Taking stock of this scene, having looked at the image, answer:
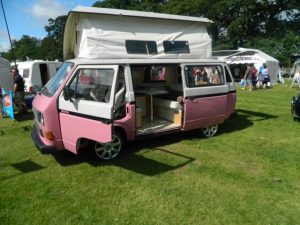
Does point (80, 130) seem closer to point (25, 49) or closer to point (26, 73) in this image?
point (26, 73)

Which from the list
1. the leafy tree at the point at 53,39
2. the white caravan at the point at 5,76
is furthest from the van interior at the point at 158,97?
the leafy tree at the point at 53,39

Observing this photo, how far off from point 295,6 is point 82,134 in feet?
162

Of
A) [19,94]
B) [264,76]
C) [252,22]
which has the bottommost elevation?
[264,76]

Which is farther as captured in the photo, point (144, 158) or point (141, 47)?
point (141, 47)

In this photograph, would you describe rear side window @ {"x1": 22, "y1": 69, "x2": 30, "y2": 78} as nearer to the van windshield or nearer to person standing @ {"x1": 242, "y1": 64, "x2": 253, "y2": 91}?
person standing @ {"x1": 242, "y1": 64, "x2": 253, "y2": 91}

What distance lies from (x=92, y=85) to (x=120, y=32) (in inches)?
60.7

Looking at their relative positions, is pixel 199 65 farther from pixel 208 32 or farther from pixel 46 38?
pixel 46 38

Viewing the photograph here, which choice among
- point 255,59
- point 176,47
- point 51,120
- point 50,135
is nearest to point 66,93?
point 51,120

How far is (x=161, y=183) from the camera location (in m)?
5.07

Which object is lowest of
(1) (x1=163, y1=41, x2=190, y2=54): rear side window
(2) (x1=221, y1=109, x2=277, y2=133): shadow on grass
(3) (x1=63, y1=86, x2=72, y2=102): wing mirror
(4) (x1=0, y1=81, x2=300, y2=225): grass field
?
(2) (x1=221, y1=109, x2=277, y2=133): shadow on grass

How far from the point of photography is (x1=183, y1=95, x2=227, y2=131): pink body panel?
22.9 ft

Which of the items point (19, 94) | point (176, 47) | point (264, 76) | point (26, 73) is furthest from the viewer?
point (264, 76)

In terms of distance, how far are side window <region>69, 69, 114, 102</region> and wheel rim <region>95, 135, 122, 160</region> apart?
45.2 inches

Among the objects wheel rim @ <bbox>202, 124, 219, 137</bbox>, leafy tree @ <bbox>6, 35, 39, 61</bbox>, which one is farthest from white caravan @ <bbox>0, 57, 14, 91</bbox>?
leafy tree @ <bbox>6, 35, 39, 61</bbox>
